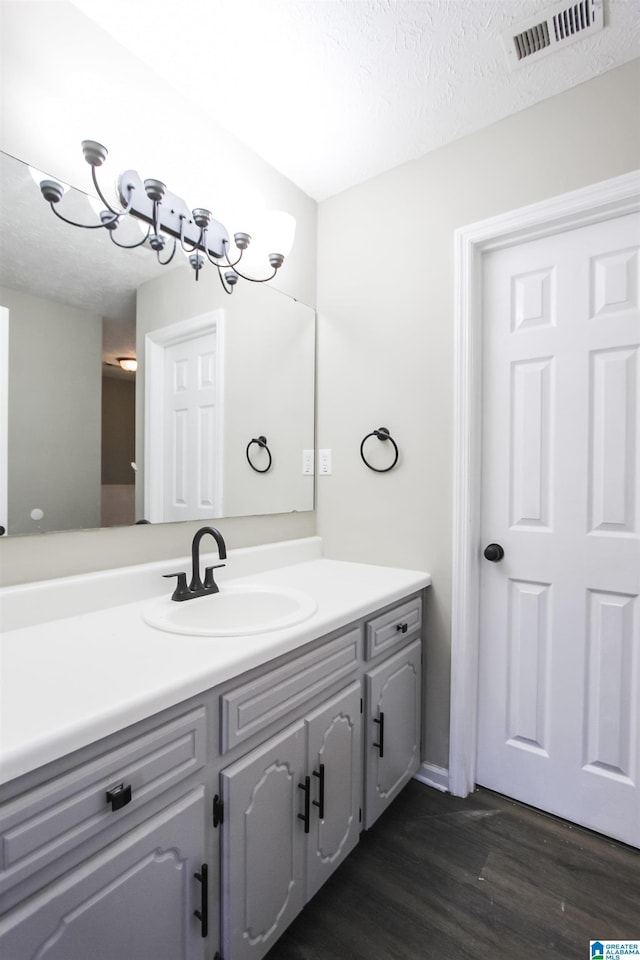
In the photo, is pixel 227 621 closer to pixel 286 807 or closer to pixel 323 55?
pixel 286 807

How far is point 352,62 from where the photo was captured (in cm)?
142

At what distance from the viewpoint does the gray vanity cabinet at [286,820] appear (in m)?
0.98

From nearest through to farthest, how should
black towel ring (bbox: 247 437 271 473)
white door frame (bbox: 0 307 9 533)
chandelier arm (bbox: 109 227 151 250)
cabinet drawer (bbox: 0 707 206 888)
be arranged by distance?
cabinet drawer (bbox: 0 707 206 888)
white door frame (bbox: 0 307 9 533)
chandelier arm (bbox: 109 227 151 250)
black towel ring (bbox: 247 437 271 473)

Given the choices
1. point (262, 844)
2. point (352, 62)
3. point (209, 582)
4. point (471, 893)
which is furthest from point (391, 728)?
point (352, 62)

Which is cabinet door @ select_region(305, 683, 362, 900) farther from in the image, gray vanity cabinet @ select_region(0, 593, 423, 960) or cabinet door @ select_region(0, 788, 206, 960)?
cabinet door @ select_region(0, 788, 206, 960)

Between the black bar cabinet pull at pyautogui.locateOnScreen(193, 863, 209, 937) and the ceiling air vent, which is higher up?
the ceiling air vent

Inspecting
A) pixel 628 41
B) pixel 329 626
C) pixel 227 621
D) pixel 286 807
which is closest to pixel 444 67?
pixel 628 41

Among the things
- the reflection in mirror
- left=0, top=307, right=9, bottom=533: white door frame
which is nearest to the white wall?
the reflection in mirror

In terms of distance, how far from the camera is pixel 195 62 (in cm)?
142

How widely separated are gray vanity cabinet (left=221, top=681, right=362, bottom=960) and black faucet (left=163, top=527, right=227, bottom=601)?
0.49m

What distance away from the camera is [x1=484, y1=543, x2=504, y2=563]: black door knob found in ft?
5.60

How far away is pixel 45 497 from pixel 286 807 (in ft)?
3.21

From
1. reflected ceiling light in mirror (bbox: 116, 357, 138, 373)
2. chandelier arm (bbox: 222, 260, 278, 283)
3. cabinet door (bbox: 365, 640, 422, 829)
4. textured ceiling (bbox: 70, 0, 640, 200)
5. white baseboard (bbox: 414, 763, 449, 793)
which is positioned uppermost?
textured ceiling (bbox: 70, 0, 640, 200)

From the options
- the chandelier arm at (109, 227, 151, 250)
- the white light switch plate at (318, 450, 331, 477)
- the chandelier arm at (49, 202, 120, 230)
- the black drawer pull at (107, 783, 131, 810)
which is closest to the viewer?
the black drawer pull at (107, 783, 131, 810)
